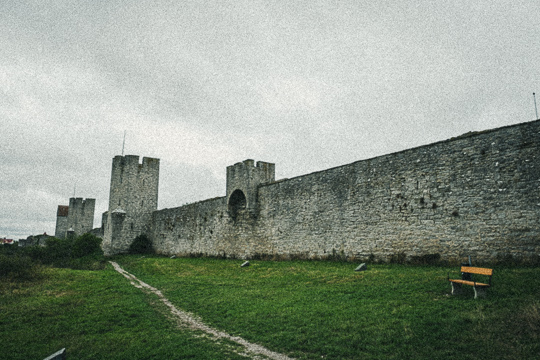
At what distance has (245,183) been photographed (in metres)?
22.9

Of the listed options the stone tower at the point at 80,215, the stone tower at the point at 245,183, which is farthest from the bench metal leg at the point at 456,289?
the stone tower at the point at 80,215

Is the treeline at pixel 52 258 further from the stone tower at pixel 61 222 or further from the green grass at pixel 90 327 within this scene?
the stone tower at pixel 61 222

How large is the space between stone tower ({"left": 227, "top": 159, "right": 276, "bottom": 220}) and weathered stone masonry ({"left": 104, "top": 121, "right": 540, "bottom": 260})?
72 mm

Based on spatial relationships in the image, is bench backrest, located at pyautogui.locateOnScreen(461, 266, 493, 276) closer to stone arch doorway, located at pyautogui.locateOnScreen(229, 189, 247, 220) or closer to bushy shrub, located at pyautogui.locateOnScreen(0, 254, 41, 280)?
bushy shrub, located at pyautogui.locateOnScreen(0, 254, 41, 280)

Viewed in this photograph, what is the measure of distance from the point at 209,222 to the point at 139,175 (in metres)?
13.6

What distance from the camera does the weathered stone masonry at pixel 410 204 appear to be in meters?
10.8

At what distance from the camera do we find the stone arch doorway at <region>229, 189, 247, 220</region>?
79.7 feet

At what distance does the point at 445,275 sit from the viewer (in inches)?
401

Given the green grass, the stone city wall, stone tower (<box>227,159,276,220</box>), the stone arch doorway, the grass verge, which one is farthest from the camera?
the stone arch doorway

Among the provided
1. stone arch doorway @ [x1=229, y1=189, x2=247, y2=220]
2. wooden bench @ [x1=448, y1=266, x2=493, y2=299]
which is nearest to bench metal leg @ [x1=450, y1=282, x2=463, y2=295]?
wooden bench @ [x1=448, y1=266, x2=493, y2=299]

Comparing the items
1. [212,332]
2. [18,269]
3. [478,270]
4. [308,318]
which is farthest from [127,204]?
[478,270]

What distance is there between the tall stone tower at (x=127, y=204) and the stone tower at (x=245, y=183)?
1643 centimetres

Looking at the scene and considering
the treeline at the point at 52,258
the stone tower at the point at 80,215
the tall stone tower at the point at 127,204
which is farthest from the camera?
the stone tower at the point at 80,215

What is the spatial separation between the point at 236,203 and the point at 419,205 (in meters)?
14.1
